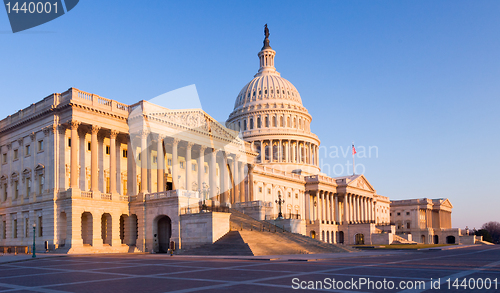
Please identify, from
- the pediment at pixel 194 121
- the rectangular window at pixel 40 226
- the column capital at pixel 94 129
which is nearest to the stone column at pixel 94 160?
the column capital at pixel 94 129

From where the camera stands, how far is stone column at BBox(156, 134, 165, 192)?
5881cm

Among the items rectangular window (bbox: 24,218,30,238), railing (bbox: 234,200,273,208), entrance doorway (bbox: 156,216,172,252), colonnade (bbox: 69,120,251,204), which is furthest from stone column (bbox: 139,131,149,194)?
railing (bbox: 234,200,273,208)

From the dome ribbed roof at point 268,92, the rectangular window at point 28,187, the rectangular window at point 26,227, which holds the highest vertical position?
the dome ribbed roof at point 268,92

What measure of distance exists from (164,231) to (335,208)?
74228 mm

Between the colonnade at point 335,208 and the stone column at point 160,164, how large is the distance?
192ft

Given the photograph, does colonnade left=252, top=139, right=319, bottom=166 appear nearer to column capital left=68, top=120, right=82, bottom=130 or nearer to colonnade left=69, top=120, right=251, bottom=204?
colonnade left=69, top=120, right=251, bottom=204

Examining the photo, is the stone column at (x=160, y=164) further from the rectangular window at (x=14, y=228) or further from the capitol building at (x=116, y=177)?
the rectangular window at (x=14, y=228)

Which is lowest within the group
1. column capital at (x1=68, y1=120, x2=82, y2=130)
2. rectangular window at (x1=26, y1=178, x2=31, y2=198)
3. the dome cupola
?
rectangular window at (x1=26, y1=178, x2=31, y2=198)

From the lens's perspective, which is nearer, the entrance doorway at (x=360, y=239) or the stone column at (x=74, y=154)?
the stone column at (x=74, y=154)

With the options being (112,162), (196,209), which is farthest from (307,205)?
(112,162)

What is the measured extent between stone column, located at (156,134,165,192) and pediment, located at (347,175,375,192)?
70175mm

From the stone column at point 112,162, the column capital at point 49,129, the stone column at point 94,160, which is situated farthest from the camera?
the stone column at point 112,162

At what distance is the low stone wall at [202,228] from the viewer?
47250mm

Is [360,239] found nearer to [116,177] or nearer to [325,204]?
[325,204]
